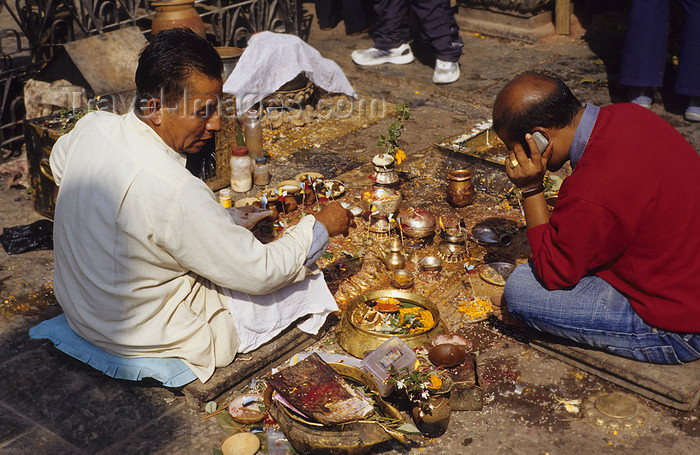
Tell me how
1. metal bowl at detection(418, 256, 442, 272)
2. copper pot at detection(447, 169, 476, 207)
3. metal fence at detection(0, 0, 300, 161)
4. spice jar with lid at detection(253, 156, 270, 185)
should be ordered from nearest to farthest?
metal bowl at detection(418, 256, 442, 272) → copper pot at detection(447, 169, 476, 207) → spice jar with lid at detection(253, 156, 270, 185) → metal fence at detection(0, 0, 300, 161)

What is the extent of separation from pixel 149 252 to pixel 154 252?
0.02m

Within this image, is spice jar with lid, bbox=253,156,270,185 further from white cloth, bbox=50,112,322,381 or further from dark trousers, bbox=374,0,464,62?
dark trousers, bbox=374,0,464,62

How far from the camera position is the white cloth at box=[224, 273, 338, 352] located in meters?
3.56

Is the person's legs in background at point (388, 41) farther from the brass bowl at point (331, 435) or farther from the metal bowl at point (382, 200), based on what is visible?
the brass bowl at point (331, 435)

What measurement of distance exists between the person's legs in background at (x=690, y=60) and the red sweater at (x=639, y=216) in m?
4.27

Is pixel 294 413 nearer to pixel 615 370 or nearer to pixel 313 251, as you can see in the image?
pixel 313 251

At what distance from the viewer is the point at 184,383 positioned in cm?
345

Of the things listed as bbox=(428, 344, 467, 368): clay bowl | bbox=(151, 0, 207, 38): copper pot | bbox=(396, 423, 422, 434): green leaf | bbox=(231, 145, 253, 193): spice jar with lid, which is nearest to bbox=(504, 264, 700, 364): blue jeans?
bbox=(428, 344, 467, 368): clay bowl

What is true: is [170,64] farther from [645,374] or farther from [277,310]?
[645,374]

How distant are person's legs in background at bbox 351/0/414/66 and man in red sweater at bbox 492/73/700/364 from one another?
5703mm

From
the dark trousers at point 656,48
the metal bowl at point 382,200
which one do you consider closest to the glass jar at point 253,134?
the metal bowl at point 382,200

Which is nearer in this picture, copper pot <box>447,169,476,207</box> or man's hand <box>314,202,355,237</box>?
man's hand <box>314,202,355,237</box>

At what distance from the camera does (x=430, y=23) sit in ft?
27.7

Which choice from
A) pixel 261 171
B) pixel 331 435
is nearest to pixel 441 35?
pixel 261 171
